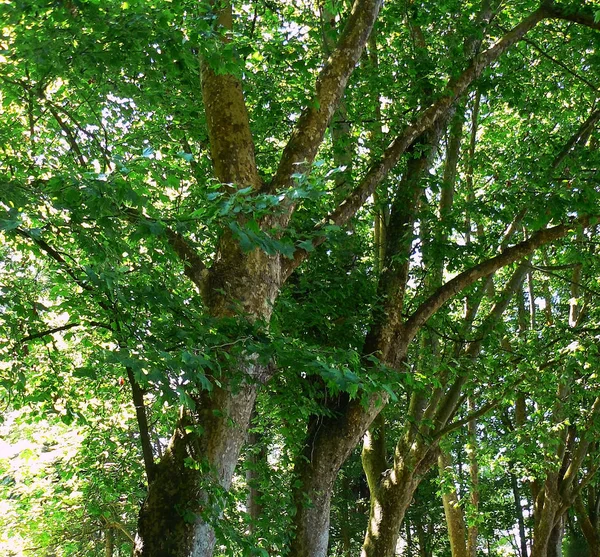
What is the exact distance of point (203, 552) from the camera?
3.41 meters

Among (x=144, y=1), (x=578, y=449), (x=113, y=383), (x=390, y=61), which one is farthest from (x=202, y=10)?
(x=578, y=449)

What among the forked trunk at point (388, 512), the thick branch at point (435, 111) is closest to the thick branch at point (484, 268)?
the thick branch at point (435, 111)

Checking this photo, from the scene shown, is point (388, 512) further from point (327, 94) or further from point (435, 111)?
point (327, 94)

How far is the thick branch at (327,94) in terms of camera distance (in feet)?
14.3

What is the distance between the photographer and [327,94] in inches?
176

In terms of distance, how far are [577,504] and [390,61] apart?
936 cm

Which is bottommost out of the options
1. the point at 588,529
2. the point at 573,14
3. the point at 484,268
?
the point at 588,529

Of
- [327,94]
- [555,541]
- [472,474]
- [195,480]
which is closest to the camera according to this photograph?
[195,480]

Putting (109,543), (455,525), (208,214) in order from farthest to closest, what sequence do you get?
(455,525)
(109,543)
(208,214)

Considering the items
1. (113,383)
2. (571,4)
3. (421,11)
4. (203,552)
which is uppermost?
(421,11)

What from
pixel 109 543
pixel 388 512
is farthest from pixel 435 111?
pixel 109 543

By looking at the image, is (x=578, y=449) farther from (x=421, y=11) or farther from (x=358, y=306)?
(x=421, y=11)

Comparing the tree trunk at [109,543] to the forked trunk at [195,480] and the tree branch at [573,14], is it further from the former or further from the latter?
the tree branch at [573,14]

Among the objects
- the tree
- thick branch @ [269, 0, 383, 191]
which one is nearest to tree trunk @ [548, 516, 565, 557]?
the tree
